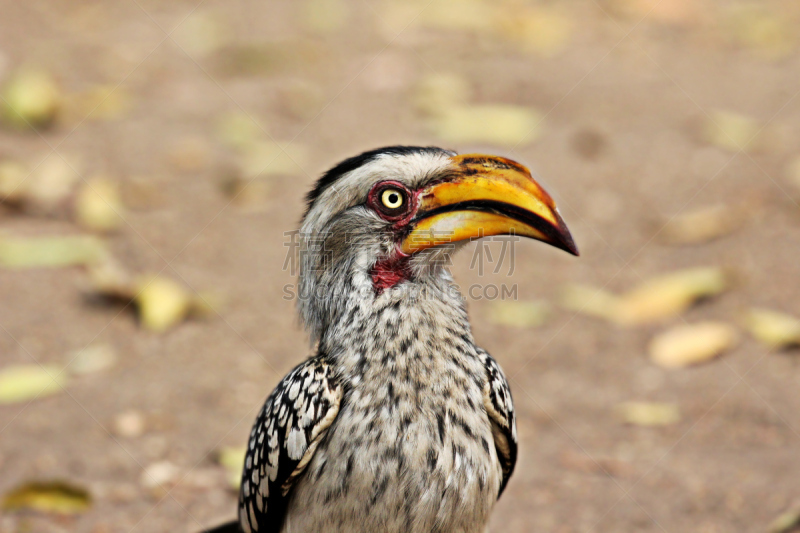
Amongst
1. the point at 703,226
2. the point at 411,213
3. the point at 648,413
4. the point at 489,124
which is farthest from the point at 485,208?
the point at 489,124

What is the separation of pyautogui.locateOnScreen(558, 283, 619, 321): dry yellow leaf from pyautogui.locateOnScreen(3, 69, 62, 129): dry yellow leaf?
15.6ft

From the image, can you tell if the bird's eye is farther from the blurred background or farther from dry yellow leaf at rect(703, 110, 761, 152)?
dry yellow leaf at rect(703, 110, 761, 152)

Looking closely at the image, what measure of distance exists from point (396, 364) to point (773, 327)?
10.7 feet

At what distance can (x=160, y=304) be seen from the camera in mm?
4996

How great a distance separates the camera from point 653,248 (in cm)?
597

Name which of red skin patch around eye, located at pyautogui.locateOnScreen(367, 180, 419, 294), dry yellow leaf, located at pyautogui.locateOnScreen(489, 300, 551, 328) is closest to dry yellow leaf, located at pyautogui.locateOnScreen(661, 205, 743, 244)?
dry yellow leaf, located at pyautogui.locateOnScreen(489, 300, 551, 328)

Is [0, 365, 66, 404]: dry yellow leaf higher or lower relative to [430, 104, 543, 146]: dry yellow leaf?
lower

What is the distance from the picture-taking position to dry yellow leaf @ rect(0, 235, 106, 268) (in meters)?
5.55

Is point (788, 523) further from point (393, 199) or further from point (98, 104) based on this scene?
point (98, 104)

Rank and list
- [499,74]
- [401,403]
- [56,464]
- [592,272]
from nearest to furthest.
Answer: [401,403] → [56,464] → [592,272] → [499,74]

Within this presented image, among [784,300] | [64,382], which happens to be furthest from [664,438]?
[64,382]

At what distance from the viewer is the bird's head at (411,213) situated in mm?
2539

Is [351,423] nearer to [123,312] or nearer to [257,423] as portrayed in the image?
[257,423]

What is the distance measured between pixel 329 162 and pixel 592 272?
2.45 metres
